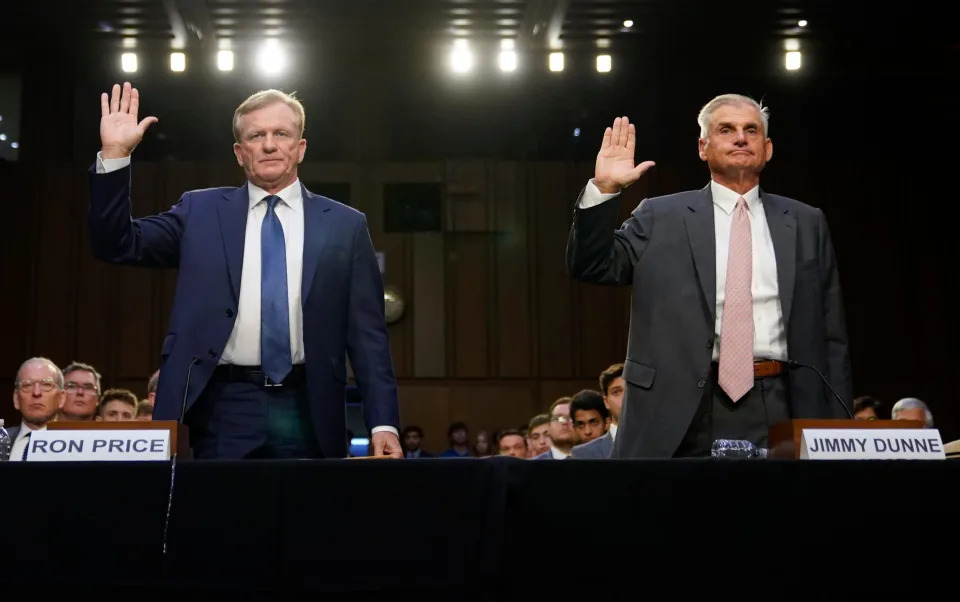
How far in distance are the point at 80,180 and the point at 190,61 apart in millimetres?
1658

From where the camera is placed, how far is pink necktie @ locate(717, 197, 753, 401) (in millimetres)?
2516

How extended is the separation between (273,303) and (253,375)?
0.16 meters

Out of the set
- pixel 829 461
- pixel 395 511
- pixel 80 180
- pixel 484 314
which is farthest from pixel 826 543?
pixel 80 180

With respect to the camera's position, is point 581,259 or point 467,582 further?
point 581,259

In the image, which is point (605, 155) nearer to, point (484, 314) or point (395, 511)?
point (395, 511)

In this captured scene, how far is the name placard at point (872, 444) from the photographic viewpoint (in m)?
1.83

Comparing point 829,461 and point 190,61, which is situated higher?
point 190,61

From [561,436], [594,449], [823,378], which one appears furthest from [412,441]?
[823,378]

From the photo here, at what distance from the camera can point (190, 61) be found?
433 inches

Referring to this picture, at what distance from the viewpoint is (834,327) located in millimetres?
2623

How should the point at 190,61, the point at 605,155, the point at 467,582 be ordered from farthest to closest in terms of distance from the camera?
the point at 190,61 → the point at 605,155 → the point at 467,582

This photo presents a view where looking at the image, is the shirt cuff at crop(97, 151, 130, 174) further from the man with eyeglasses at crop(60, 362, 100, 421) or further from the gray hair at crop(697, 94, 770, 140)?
the man with eyeglasses at crop(60, 362, 100, 421)

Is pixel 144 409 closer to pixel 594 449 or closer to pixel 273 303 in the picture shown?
pixel 594 449

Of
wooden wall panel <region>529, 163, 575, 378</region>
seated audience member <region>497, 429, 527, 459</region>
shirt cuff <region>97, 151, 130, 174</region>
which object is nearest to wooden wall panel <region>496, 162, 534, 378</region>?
wooden wall panel <region>529, 163, 575, 378</region>
